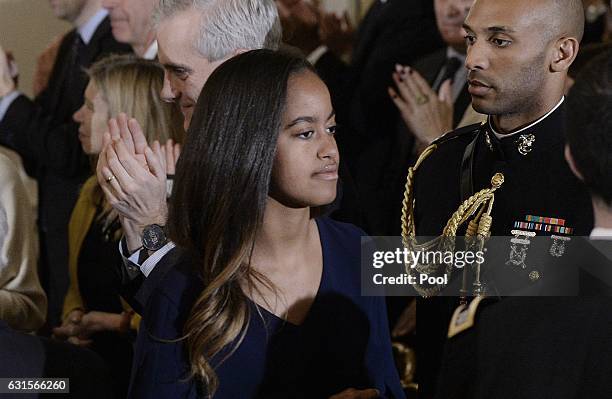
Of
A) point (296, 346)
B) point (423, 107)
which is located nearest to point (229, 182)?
point (296, 346)

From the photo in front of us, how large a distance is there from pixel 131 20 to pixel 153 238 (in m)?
1.63

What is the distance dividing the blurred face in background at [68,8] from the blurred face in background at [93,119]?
907 mm

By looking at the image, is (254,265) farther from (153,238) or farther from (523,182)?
(523,182)

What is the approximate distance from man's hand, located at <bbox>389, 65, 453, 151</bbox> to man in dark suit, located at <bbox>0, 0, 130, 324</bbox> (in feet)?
3.70

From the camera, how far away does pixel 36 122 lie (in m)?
4.00

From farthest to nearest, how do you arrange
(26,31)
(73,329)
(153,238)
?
(26,31) < (73,329) < (153,238)

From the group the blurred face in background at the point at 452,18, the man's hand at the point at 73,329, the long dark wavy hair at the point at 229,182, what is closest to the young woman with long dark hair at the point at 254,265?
the long dark wavy hair at the point at 229,182

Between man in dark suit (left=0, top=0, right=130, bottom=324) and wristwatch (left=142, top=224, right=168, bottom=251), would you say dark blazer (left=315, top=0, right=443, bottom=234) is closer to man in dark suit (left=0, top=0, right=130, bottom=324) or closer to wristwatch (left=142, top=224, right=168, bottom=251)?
man in dark suit (left=0, top=0, right=130, bottom=324)

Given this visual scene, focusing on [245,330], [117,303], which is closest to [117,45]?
[117,303]

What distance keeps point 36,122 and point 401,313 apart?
1.51 meters

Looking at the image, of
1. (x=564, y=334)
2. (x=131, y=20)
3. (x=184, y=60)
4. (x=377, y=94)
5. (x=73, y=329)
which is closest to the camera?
(x=564, y=334)

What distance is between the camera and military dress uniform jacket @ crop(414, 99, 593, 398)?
92.0 inches

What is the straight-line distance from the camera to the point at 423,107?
3.42 metres

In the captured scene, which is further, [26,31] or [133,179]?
[26,31]
